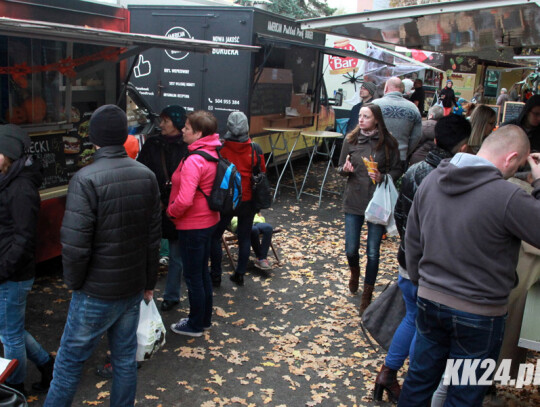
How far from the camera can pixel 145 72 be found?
32.5 ft

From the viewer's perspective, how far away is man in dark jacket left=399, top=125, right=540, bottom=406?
2506 millimetres

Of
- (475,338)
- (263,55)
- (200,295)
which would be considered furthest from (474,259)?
(263,55)

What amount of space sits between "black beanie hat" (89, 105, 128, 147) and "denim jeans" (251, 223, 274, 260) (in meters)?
3.34

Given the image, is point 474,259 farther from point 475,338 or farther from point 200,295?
point 200,295

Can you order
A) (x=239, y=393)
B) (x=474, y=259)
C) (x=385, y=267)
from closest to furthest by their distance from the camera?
1. (x=474, y=259)
2. (x=239, y=393)
3. (x=385, y=267)

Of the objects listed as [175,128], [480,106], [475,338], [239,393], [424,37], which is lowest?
[239,393]

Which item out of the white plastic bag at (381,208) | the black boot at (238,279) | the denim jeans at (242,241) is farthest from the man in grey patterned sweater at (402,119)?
the black boot at (238,279)

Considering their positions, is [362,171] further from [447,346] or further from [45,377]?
[45,377]

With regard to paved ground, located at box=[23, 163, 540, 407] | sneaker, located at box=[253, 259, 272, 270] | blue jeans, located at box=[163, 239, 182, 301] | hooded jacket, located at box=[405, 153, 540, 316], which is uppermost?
hooded jacket, located at box=[405, 153, 540, 316]

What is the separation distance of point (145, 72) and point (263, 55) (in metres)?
2.22

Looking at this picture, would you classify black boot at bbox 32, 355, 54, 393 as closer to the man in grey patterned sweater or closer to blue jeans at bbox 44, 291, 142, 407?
blue jeans at bbox 44, 291, 142, 407

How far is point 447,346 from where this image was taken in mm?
2834

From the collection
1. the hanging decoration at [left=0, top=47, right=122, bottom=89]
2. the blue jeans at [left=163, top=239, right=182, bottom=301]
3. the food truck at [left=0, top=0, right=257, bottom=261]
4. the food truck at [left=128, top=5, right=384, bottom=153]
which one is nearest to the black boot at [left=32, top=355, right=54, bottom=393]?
the blue jeans at [left=163, top=239, right=182, bottom=301]

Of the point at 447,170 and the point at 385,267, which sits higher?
the point at 447,170
